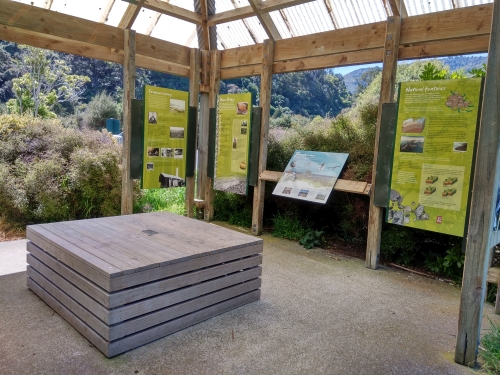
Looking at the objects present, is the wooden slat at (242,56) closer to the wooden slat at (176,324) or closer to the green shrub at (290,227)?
the green shrub at (290,227)

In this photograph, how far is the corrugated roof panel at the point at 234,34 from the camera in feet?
23.0

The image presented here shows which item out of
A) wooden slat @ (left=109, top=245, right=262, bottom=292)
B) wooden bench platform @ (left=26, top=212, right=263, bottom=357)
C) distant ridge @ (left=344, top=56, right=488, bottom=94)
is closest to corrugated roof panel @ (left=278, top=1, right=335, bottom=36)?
wooden bench platform @ (left=26, top=212, right=263, bottom=357)

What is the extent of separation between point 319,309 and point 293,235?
107 inches

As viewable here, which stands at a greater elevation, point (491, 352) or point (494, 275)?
point (494, 275)

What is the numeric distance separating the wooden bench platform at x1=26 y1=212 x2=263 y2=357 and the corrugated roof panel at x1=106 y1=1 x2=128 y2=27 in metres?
3.60

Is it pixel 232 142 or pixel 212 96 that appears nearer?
pixel 232 142

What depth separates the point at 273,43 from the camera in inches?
248

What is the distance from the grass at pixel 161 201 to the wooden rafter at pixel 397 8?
5004mm

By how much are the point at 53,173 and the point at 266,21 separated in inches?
173

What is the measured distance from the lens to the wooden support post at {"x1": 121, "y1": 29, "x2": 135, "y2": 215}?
5.86m

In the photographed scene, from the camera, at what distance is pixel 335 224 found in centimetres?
646

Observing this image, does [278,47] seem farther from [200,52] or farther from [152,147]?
[152,147]

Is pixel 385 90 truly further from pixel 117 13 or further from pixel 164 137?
pixel 117 13

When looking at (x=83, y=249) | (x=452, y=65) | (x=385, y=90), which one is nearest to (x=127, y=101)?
(x=83, y=249)
